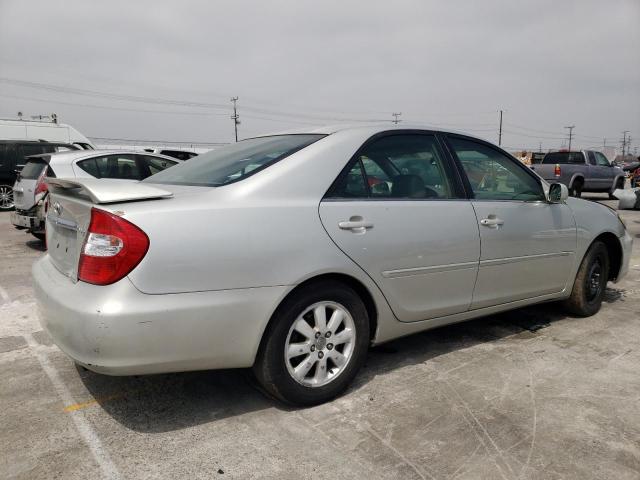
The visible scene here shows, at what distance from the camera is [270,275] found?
98.0 inches

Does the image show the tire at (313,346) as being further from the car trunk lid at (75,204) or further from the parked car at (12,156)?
the parked car at (12,156)

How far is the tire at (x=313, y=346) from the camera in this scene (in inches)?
102

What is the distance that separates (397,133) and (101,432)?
7.80 feet

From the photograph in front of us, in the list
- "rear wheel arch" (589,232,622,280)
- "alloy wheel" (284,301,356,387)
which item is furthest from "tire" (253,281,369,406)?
"rear wheel arch" (589,232,622,280)

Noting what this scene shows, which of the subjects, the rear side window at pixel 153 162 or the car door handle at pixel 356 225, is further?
the rear side window at pixel 153 162

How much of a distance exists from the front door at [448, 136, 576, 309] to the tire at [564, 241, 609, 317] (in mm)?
236

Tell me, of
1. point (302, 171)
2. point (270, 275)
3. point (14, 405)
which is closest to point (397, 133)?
point (302, 171)

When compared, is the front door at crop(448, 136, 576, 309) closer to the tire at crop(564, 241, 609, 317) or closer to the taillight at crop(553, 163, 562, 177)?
the tire at crop(564, 241, 609, 317)

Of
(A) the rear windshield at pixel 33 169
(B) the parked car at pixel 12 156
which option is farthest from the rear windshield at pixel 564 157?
(A) the rear windshield at pixel 33 169

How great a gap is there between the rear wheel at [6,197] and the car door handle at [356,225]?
13334mm

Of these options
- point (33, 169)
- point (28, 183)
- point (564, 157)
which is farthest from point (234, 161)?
point (564, 157)

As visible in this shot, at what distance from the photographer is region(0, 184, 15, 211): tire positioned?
13375 millimetres

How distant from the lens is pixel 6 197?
13438 millimetres

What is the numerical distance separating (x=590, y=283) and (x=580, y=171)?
48.5ft
